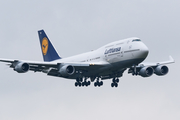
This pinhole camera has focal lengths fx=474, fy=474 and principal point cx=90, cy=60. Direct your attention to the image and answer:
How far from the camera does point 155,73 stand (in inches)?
3169

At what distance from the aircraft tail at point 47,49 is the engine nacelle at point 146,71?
17958mm

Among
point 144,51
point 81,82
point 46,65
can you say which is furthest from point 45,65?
point 144,51

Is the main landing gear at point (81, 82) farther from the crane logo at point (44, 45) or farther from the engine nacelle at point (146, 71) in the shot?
the crane logo at point (44, 45)

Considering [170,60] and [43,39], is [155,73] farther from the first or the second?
[43,39]

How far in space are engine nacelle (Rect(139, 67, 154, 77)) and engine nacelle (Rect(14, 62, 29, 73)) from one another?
1879cm

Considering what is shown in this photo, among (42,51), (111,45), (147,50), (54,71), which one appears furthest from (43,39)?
(147,50)

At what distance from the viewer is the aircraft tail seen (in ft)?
293

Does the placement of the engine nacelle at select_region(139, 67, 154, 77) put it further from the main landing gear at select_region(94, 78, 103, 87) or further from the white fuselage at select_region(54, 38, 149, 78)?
the main landing gear at select_region(94, 78, 103, 87)

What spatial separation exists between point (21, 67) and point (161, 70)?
78.4 ft

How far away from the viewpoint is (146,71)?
78.2 meters

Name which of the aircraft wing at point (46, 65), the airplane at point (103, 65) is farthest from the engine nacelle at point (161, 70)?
the aircraft wing at point (46, 65)

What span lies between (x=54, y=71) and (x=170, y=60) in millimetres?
21573

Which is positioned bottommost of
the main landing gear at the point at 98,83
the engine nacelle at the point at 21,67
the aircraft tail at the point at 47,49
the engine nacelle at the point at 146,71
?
the main landing gear at the point at 98,83

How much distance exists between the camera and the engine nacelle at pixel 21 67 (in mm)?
72062
